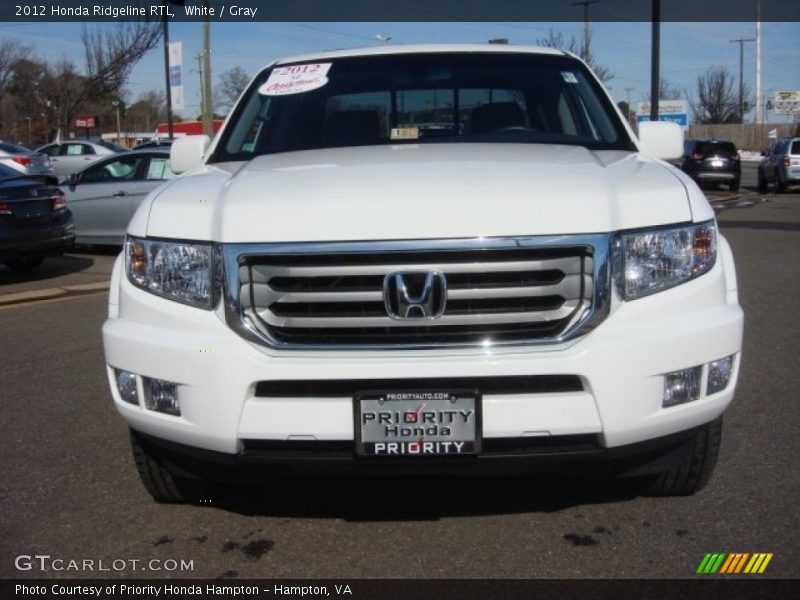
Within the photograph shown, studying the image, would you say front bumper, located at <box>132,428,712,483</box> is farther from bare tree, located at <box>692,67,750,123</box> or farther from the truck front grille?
bare tree, located at <box>692,67,750,123</box>

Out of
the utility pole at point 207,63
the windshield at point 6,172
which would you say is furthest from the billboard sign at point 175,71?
the windshield at point 6,172

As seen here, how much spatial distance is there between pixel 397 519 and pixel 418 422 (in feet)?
2.64

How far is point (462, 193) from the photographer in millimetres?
A: 2939

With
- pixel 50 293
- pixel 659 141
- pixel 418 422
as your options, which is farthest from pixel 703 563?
pixel 50 293

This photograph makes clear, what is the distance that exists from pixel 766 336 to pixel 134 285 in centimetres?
500

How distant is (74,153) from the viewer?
3108 cm

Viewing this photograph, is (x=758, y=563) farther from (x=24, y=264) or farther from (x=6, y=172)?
(x=24, y=264)

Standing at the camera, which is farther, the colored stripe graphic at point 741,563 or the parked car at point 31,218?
the parked car at point 31,218

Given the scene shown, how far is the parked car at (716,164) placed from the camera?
1104 inches

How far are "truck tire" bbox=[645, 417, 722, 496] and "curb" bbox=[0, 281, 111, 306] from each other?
7394 millimetres

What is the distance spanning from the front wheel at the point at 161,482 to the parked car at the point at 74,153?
2783 centimetres

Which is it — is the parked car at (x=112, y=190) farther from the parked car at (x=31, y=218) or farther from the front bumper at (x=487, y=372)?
the front bumper at (x=487, y=372)
